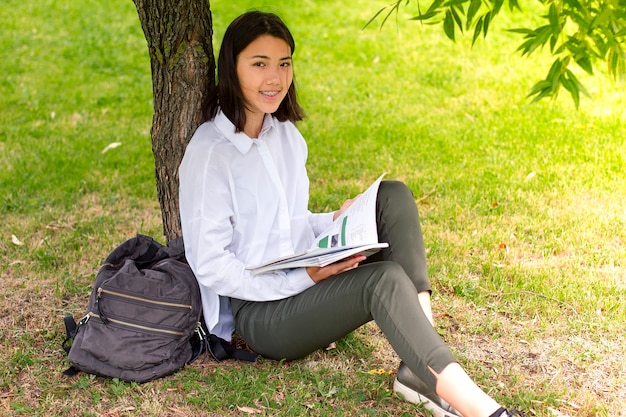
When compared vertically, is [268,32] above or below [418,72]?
above

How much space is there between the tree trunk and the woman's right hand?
42.4 inches

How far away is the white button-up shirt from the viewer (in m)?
3.00

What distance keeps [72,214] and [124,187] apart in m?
0.54

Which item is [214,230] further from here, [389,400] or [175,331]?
[389,400]

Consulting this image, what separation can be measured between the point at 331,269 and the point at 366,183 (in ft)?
8.46

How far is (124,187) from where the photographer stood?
5375 mm

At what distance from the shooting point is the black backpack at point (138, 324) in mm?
3066

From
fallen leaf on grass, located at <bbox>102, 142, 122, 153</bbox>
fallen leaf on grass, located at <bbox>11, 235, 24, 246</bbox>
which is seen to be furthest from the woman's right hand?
fallen leaf on grass, located at <bbox>102, 142, 122, 153</bbox>

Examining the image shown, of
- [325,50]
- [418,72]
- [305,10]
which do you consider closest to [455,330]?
[418,72]

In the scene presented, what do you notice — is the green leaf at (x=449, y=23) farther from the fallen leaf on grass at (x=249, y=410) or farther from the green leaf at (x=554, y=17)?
the fallen leaf on grass at (x=249, y=410)

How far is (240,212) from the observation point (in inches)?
123

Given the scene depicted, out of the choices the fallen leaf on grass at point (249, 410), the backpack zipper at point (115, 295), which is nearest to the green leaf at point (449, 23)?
the backpack zipper at point (115, 295)

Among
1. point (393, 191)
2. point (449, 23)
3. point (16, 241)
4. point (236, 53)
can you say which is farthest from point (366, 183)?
point (236, 53)

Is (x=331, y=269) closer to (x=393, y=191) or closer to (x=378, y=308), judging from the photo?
(x=378, y=308)
